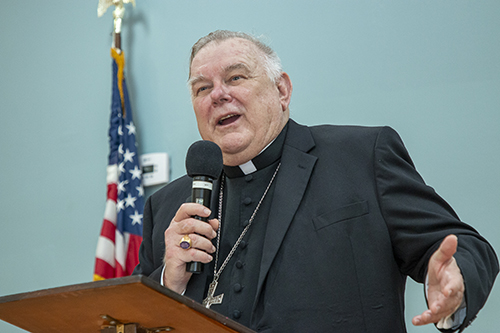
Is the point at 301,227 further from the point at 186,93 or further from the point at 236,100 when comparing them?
the point at 186,93

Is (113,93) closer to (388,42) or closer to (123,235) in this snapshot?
(123,235)

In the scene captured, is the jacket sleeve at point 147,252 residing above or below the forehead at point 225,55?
below

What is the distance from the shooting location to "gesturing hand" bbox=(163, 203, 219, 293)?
67.9 inches

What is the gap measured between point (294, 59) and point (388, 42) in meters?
0.59

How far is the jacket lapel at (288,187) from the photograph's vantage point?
2016 mm

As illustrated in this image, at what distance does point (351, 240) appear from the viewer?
2.02 metres

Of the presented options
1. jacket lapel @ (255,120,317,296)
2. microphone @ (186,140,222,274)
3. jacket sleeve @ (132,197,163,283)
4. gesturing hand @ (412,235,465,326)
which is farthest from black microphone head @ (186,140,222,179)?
gesturing hand @ (412,235,465,326)

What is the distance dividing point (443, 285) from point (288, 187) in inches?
31.8

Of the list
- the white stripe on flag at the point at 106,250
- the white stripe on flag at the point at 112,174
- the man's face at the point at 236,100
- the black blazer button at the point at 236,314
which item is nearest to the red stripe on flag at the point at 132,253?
the white stripe on flag at the point at 106,250

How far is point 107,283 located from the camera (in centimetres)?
124

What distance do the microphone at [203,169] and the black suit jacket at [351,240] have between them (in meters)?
0.32

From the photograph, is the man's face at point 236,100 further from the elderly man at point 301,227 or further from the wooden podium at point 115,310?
the wooden podium at point 115,310

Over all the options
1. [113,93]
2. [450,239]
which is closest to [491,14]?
[450,239]

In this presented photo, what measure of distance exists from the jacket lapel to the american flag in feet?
5.91
